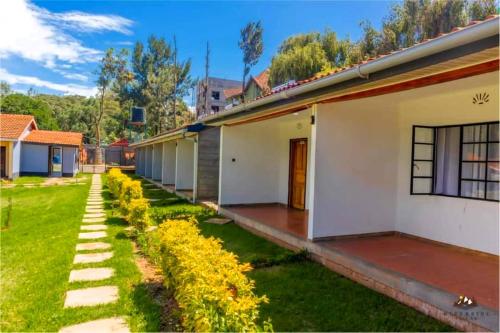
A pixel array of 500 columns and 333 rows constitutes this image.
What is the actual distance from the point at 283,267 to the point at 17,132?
24.6 m

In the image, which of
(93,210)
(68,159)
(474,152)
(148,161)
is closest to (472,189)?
(474,152)

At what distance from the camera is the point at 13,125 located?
24156mm

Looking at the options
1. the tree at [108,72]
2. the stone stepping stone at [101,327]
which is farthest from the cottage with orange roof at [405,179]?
the tree at [108,72]

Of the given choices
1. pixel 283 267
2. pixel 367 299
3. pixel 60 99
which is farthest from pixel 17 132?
pixel 60 99

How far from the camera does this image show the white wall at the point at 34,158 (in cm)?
2519

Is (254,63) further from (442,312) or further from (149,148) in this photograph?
(442,312)

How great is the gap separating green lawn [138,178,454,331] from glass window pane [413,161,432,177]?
2.90 metres

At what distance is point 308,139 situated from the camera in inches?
403

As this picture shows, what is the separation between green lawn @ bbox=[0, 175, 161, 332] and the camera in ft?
12.8

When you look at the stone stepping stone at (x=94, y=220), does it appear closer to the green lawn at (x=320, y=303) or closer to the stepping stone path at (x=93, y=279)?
the stepping stone path at (x=93, y=279)

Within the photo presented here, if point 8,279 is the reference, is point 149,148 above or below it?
above

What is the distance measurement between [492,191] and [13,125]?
28.4 meters

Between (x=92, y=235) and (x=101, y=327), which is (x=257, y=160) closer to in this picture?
(x=92, y=235)

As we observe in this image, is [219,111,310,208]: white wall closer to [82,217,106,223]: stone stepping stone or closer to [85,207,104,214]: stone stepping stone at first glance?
[82,217,106,223]: stone stepping stone
